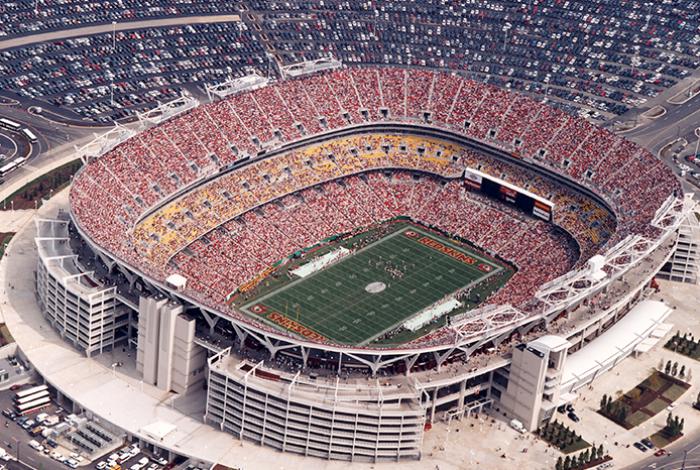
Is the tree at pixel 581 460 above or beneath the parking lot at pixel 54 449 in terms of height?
above

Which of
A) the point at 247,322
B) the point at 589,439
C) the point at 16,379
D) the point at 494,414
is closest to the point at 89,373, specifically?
the point at 16,379

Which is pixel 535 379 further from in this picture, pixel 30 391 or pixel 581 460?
pixel 30 391

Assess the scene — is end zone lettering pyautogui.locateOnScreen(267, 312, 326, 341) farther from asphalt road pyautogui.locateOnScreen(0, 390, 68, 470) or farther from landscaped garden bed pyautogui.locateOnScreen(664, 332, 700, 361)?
landscaped garden bed pyautogui.locateOnScreen(664, 332, 700, 361)

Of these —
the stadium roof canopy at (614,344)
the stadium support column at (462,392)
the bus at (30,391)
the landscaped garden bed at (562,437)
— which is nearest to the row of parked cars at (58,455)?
the bus at (30,391)

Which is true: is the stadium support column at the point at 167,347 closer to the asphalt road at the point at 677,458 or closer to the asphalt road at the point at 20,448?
the asphalt road at the point at 20,448

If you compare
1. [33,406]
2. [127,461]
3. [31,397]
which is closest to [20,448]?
[33,406]

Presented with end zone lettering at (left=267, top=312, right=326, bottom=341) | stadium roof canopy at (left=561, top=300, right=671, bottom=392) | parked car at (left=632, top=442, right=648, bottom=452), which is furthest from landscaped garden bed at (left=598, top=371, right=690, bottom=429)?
end zone lettering at (left=267, top=312, right=326, bottom=341)

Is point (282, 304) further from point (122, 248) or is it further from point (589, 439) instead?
point (589, 439)

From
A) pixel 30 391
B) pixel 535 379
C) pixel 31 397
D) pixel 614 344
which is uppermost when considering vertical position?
pixel 614 344
